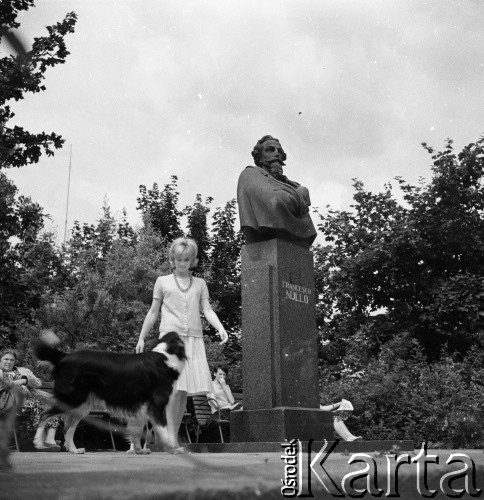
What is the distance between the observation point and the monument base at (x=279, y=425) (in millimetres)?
7527

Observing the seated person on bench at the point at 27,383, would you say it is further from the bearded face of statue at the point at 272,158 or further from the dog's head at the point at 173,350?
the bearded face of statue at the point at 272,158

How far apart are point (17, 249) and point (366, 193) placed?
34.2 ft

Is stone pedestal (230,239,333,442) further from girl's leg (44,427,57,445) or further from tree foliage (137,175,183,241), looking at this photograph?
tree foliage (137,175,183,241)

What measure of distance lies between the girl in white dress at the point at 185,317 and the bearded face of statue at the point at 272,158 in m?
2.90

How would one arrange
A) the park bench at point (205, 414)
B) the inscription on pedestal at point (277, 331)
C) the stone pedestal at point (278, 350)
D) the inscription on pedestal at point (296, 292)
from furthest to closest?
the park bench at point (205, 414) < the inscription on pedestal at point (296, 292) < the inscription on pedestal at point (277, 331) < the stone pedestal at point (278, 350)

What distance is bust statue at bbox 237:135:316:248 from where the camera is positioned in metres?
8.62

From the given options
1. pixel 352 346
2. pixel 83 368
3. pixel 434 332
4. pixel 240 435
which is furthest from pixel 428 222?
pixel 83 368

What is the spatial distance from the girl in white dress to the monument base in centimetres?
112

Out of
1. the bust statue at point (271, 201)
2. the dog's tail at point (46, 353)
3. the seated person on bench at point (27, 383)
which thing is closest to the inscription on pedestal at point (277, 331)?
the bust statue at point (271, 201)

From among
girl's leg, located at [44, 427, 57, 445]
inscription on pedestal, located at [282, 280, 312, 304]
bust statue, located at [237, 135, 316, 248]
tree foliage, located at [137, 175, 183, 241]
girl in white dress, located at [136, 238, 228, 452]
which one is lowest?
girl's leg, located at [44, 427, 57, 445]

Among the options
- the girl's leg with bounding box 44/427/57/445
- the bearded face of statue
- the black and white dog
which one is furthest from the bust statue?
the black and white dog

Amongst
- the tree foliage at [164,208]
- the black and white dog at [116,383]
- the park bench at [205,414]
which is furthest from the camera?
the tree foliage at [164,208]

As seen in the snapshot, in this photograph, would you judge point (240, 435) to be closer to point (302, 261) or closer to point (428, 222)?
point (302, 261)

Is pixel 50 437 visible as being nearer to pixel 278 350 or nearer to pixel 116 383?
pixel 116 383
